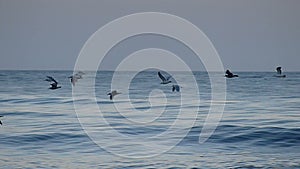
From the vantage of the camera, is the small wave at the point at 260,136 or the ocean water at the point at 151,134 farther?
the small wave at the point at 260,136

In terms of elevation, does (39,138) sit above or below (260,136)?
above

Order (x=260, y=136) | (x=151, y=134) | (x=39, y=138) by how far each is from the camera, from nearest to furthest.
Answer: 1. (x=39, y=138)
2. (x=260, y=136)
3. (x=151, y=134)

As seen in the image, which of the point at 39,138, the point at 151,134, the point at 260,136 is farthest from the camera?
the point at 151,134

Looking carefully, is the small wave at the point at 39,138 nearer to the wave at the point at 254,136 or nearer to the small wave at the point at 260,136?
the wave at the point at 254,136

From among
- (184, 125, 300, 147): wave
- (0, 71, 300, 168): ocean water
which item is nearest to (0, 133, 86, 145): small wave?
(0, 71, 300, 168): ocean water

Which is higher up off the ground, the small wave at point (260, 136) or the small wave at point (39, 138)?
the small wave at point (39, 138)

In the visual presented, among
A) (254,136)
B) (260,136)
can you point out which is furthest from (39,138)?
(260,136)

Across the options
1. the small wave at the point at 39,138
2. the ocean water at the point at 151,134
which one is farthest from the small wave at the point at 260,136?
the small wave at the point at 39,138

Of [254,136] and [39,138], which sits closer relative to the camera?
[39,138]

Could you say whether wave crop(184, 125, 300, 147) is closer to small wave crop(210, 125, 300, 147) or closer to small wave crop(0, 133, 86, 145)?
small wave crop(210, 125, 300, 147)

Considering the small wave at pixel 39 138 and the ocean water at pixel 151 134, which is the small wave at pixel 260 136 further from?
the small wave at pixel 39 138

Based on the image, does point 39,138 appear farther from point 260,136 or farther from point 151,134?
point 260,136

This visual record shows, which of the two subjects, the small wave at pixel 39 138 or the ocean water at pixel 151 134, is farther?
the small wave at pixel 39 138

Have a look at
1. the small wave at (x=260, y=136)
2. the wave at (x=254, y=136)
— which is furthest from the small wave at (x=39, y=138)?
the small wave at (x=260, y=136)
